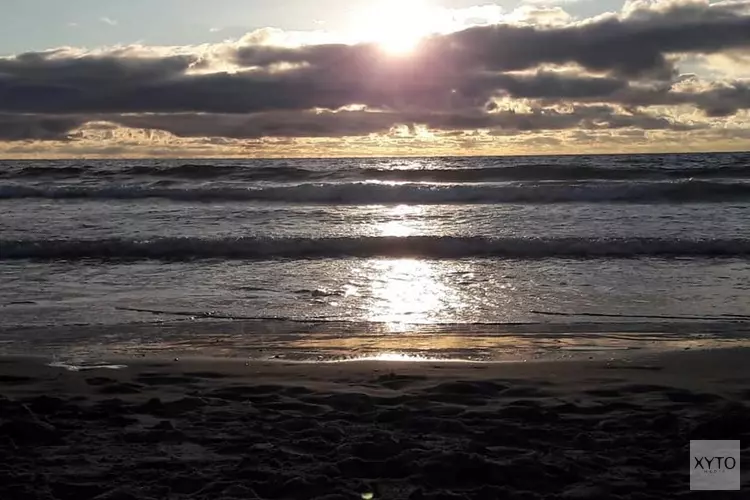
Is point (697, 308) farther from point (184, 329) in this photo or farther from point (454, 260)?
point (184, 329)

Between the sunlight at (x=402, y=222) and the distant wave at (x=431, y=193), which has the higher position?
the distant wave at (x=431, y=193)

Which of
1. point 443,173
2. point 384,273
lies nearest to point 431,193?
point 443,173

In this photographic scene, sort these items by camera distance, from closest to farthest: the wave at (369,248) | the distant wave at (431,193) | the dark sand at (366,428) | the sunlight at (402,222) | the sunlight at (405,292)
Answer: the dark sand at (366,428), the sunlight at (405,292), the wave at (369,248), the sunlight at (402,222), the distant wave at (431,193)

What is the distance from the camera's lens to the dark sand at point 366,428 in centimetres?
338

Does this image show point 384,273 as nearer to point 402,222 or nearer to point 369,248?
point 369,248

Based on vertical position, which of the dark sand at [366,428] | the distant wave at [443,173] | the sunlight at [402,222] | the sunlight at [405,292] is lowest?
the sunlight at [405,292]

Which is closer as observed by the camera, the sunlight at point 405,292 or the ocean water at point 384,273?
the ocean water at point 384,273

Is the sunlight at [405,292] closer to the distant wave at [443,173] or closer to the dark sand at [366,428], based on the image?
the dark sand at [366,428]

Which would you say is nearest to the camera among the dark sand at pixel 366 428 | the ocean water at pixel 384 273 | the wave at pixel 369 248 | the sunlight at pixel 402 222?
the dark sand at pixel 366 428

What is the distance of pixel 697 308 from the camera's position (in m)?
7.98

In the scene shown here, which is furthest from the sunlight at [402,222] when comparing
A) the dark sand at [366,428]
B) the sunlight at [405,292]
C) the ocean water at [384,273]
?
the dark sand at [366,428]

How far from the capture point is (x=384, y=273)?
10516 mm

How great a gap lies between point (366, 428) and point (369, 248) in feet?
28.8

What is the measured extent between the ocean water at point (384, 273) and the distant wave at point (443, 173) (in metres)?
5.90
